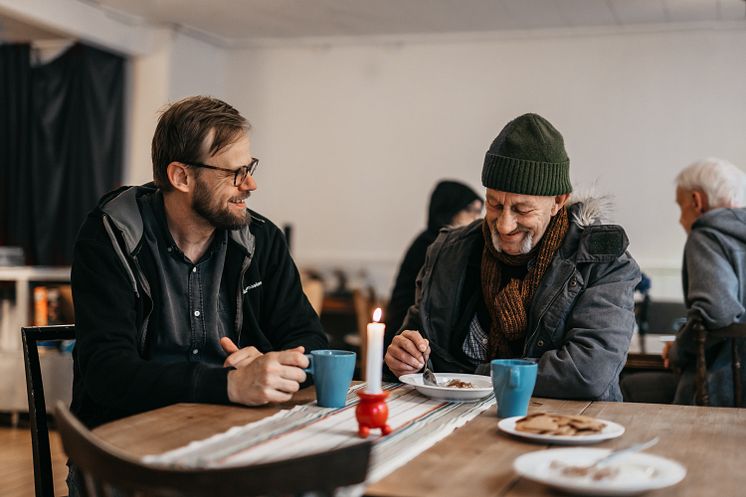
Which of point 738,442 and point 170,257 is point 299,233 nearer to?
point 170,257

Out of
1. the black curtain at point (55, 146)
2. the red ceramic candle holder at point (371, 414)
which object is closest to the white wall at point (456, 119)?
the black curtain at point (55, 146)

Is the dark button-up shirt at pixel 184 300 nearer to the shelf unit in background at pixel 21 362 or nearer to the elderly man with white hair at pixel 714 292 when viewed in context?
the elderly man with white hair at pixel 714 292

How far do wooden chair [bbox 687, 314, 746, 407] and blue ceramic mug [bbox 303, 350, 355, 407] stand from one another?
158cm

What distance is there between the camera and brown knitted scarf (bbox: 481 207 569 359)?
2.12m

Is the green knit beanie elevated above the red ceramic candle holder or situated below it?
above

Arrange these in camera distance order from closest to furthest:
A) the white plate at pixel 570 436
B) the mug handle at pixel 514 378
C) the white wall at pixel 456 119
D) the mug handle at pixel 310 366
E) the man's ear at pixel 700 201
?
the white plate at pixel 570 436, the mug handle at pixel 514 378, the mug handle at pixel 310 366, the man's ear at pixel 700 201, the white wall at pixel 456 119

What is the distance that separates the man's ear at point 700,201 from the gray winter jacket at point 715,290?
0.91 feet

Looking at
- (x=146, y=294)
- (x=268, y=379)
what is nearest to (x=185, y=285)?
(x=146, y=294)

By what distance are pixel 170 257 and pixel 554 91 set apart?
4884 mm

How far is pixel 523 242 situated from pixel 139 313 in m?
0.92

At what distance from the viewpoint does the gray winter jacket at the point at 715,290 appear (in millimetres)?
2930

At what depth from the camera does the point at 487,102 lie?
21.7 feet

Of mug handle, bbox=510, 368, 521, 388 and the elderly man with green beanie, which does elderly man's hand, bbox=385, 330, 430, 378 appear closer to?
the elderly man with green beanie

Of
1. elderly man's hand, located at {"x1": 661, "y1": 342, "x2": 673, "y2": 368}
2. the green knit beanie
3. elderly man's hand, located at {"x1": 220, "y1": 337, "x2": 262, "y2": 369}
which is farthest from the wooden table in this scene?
elderly man's hand, located at {"x1": 661, "y1": 342, "x2": 673, "y2": 368}
